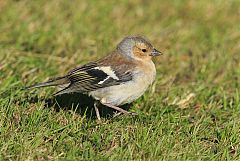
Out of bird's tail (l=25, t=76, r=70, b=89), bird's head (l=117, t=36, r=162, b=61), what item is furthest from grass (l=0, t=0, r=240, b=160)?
bird's head (l=117, t=36, r=162, b=61)

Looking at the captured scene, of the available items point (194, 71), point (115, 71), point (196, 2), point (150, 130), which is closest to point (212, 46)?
point (194, 71)

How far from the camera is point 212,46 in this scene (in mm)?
8625

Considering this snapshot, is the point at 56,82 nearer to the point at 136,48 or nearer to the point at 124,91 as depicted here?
the point at 124,91

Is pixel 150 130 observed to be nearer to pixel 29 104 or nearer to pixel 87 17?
pixel 29 104

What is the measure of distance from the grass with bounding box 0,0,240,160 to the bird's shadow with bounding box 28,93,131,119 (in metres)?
0.03

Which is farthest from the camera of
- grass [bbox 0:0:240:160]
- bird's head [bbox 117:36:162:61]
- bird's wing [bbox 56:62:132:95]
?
bird's head [bbox 117:36:162:61]

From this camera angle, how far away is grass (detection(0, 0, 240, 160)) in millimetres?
4898

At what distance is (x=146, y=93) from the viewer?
21.7 feet

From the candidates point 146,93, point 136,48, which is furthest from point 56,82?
point 146,93

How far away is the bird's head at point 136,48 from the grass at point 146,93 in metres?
0.59

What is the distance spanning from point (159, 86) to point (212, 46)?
6.38 feet

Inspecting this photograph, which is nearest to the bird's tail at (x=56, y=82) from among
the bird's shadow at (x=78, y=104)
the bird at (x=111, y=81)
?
the bird at (x=111, y=81)

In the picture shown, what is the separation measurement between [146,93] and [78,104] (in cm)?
101

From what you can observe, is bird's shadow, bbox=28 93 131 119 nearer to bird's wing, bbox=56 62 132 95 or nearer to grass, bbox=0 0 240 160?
grass, bbox=0 0 240 160
